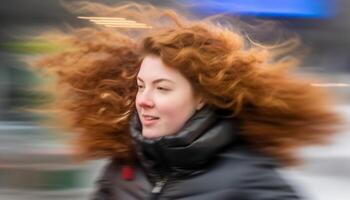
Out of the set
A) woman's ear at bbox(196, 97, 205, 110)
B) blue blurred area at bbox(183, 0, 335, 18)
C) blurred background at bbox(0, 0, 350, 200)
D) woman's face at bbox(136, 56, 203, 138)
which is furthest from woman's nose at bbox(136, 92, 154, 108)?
blue blurred area at bbox(183, 0, 335, 18)

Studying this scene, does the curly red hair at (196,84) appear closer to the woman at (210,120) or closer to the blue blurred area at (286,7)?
the woman at (210,120)

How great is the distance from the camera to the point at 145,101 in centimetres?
168

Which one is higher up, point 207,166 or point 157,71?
point 157,71

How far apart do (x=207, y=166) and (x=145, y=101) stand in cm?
22

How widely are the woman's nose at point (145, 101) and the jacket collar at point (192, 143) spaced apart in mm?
83

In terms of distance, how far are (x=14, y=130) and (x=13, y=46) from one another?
144cm

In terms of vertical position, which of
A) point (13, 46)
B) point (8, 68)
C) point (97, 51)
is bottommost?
point (97, 51)

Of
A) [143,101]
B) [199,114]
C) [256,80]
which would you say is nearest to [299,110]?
[256,80]

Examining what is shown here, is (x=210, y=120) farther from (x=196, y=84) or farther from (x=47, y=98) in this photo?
(x=47, y=98)

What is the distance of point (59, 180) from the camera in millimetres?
4281

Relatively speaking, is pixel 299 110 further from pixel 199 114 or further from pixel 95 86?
pixel 95 86

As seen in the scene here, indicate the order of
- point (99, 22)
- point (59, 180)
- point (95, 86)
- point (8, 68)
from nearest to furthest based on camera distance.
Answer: point (95, 86) < point (99, 22) < point (59, 180) < point (8, 68)

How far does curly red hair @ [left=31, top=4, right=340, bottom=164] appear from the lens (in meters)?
1.70

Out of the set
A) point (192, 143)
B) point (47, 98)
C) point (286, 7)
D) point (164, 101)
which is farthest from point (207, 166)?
point (286, 7)
